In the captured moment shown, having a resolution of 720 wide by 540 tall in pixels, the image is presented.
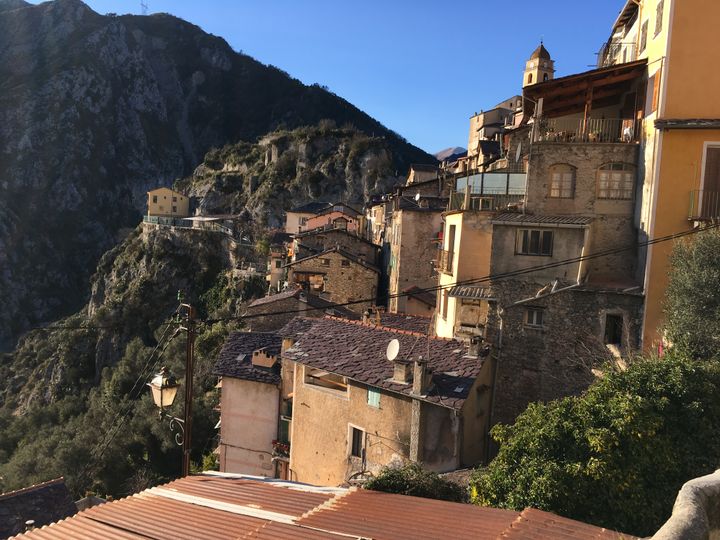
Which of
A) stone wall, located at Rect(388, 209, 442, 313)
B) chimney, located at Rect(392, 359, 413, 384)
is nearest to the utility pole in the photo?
chimney, located at Rect(392, 359, 413, 384)

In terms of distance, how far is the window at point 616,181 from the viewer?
15.8m

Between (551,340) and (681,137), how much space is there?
6.41 meters

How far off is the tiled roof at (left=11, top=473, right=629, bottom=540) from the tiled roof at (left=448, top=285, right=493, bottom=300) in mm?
8679

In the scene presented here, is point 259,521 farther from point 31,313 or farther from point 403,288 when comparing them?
point 31,313

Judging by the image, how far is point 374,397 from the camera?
→ 1419 cm

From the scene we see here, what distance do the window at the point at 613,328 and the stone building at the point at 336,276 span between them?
2065 centimetres

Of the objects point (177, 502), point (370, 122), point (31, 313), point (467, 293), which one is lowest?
point (31, 313)

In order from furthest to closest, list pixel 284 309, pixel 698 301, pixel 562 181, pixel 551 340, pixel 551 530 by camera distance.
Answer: pixel 284 309, pixel 562 181, pixel 551 340, pixel 698 301, pixel 551 530

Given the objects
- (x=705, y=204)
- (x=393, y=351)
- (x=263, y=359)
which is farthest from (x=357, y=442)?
(x=705, y=204)

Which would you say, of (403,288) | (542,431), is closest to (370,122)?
(403,288)

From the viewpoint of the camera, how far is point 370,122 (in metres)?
129

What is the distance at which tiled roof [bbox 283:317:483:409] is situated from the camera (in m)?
13.4

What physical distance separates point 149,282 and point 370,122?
269 ft

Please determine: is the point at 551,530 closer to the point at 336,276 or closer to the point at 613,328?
the point at 613,328
